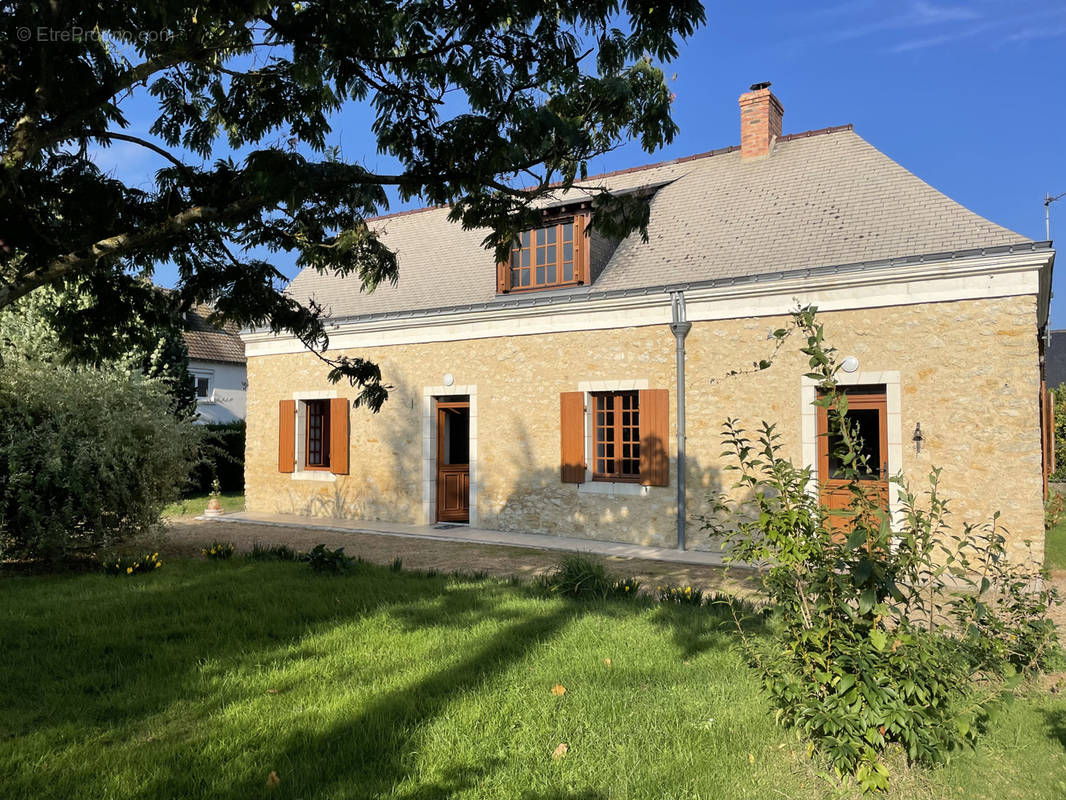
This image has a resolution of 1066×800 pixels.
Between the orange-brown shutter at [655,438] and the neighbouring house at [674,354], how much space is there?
0.03m

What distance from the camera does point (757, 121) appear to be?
40.2 feet

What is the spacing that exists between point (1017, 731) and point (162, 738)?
442cm

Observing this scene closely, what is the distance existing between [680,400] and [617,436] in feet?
4.25

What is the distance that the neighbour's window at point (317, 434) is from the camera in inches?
560

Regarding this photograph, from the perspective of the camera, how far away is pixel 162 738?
11.5 ft

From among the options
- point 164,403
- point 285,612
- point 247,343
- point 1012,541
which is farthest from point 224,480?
point 1012,541

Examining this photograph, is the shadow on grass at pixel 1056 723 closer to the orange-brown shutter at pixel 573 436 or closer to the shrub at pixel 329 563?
the shrub at pixel 329 563

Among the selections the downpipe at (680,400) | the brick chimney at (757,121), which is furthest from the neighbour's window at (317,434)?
the brick chimney at (757,121)

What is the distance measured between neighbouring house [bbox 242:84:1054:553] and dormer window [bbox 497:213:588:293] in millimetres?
38

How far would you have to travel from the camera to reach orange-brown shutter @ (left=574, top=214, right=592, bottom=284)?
1146 centimetres

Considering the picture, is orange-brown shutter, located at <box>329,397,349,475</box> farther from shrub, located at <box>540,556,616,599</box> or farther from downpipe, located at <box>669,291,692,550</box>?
shrub, located at <box>540,556,616,599</box>

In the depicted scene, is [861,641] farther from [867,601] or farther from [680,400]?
[680,400]

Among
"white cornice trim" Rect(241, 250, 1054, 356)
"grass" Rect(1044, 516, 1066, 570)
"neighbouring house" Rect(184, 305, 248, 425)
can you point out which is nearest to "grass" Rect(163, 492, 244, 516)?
"white cornice trim" Rect(241, 250, 1054, 356)

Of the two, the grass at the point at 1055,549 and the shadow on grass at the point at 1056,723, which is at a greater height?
the shadow on grass at the point at 1056,723
